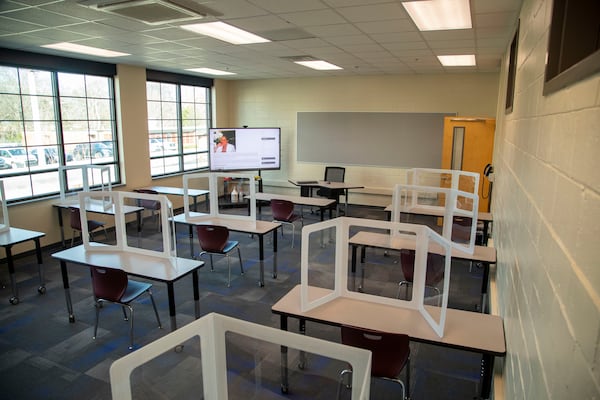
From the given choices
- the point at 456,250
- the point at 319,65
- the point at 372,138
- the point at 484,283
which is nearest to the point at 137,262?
the point at 456,250

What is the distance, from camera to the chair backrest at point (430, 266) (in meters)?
3.52

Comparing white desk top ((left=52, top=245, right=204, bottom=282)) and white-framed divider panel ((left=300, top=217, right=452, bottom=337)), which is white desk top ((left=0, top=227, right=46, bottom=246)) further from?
white-framed divider panel ((left=300, top=217, right=452, bottom=337))

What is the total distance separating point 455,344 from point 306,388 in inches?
49.1

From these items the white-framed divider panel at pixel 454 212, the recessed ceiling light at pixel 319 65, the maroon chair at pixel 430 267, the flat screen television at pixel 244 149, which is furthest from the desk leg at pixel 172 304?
the flat screen television at pixel 244 149

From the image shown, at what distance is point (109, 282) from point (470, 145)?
21.5ft

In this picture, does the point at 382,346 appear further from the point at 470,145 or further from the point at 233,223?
the point at 470,145

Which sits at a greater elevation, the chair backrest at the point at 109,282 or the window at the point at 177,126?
the window at the point at 177,126

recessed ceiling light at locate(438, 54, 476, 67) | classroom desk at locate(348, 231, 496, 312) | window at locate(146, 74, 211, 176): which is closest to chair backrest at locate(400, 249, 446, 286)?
classroom desk at locate(348, 231, 496, 312)

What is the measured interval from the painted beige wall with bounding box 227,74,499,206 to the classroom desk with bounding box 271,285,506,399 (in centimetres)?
636

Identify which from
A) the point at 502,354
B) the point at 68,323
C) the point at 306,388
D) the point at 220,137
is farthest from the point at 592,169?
the point at 220,137

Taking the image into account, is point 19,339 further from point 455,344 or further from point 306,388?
point 455,344

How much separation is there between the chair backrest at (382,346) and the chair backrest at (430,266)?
1214mm

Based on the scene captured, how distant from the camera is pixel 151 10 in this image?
11.5ft

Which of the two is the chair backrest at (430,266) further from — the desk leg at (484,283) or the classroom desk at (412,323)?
the classroom desk at (412,323)
